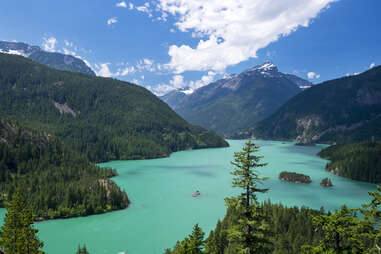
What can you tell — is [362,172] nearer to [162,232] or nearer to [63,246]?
[162,232]

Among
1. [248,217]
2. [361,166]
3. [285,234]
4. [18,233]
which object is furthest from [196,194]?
[361,166]

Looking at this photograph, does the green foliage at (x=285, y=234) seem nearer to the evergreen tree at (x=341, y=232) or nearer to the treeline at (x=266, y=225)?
the treeline at (x=266, y=225)

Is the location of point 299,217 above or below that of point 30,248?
below

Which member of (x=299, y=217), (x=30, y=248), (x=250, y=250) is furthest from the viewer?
(x=299, y=217)

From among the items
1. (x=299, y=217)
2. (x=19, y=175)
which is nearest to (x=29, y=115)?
(x=19, y=175)

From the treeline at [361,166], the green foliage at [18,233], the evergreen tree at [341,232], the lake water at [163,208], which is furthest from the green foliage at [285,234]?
the treeline at [361,166]

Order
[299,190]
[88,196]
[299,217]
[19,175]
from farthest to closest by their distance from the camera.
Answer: [299,190]
[19,175]
[88,196]
[299,217]

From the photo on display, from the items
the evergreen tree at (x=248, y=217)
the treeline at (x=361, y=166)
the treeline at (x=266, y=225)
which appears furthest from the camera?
the treeline at (x=361, y=166)
